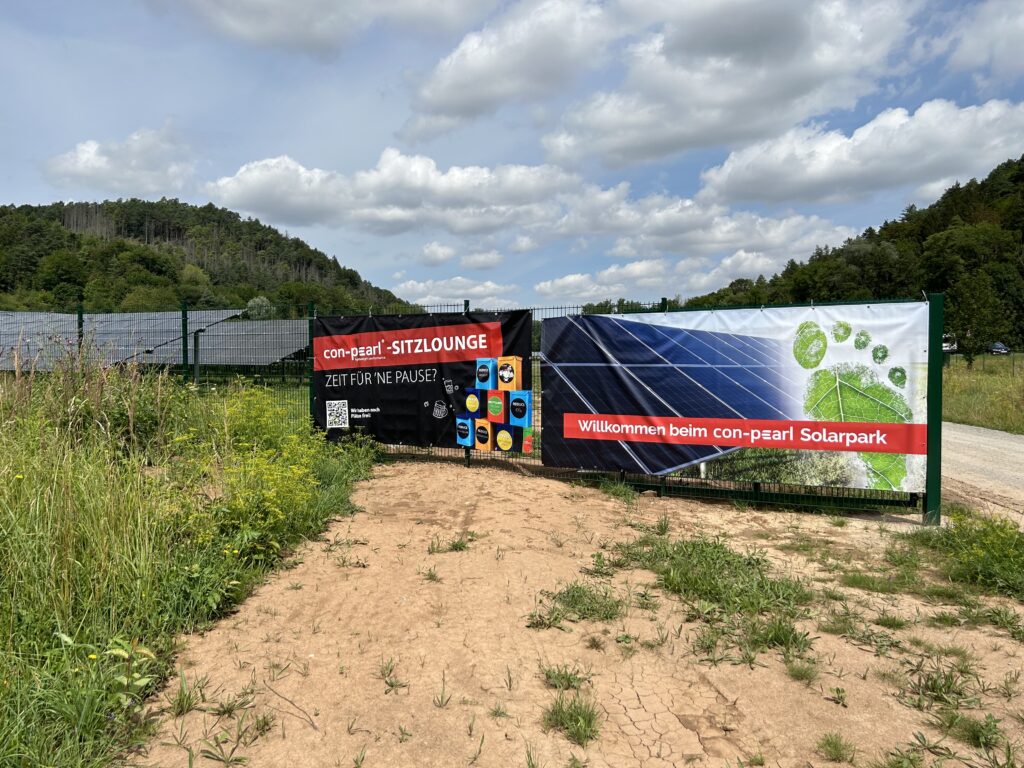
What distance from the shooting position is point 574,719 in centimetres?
295

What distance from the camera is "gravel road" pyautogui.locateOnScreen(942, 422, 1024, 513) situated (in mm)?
7672

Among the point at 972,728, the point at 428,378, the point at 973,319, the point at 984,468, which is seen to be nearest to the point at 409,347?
→ the point at 428,378

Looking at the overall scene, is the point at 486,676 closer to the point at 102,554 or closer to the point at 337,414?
the point at 102,554

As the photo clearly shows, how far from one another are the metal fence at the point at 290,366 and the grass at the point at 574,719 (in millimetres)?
4767

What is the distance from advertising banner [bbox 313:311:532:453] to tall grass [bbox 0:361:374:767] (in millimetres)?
2748

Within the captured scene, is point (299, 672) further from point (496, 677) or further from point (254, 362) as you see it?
point (254, 362)

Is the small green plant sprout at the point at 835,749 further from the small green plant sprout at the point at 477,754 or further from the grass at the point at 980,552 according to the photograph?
the grass at the point at 980,552

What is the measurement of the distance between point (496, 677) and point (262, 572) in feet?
7.61

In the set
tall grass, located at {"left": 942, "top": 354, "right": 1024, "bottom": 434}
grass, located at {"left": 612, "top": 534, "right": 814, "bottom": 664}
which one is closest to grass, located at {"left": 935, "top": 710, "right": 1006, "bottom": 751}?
grass, located at {"left": 612, "top": 534, "right": 814, "bottom": 664}

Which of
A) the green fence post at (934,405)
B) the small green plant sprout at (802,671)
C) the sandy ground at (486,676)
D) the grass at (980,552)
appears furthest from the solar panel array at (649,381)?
the small green plant sprout at (802,671)

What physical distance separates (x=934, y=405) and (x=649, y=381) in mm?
3119


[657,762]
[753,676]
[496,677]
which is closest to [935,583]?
[753,676]

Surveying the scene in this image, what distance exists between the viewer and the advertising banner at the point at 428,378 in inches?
330

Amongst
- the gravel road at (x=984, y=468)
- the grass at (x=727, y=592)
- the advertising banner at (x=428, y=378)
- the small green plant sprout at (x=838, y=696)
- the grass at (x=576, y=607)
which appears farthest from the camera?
the advertising banner at (x=428, y=378)
